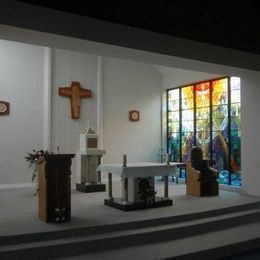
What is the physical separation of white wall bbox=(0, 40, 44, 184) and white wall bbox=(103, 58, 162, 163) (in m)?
1.87

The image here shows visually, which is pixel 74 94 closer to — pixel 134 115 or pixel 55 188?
pixel 134 115

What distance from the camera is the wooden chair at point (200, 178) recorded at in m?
7.53

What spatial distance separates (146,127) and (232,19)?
473cm

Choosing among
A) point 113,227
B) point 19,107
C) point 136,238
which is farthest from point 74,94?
point 136,238

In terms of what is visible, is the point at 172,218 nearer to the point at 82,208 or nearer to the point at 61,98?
the point at 82,208

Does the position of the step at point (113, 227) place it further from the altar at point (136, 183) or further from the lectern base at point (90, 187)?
the lectern base at point (90, 187)

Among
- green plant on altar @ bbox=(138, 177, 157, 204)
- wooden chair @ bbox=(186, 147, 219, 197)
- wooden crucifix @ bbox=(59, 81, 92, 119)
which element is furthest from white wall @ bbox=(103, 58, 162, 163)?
green plant on altar @ bbox=(138, 177, 157, 204)

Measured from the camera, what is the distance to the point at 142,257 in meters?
4.39

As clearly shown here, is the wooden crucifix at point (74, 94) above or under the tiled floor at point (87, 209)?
above

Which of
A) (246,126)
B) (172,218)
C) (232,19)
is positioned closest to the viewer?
(172,218)

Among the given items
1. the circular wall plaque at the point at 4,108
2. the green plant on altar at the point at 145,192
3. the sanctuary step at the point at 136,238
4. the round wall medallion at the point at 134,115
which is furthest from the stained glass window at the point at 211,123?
the circular wall plaque at the point at 4,108

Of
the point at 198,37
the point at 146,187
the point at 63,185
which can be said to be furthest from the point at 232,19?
the point at 63,185

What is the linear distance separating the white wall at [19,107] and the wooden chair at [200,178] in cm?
374

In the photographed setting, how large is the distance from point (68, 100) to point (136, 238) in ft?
16.9
